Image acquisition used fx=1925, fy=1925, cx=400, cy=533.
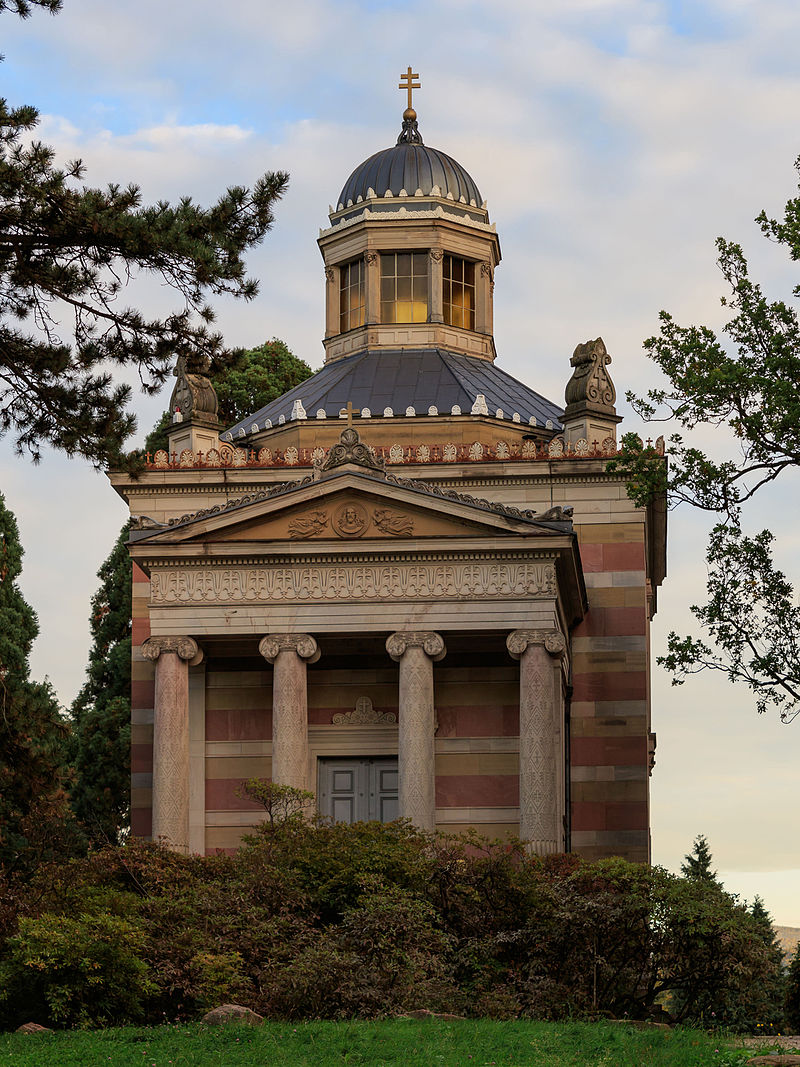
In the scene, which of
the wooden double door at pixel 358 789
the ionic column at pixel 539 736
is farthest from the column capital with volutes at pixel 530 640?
the wooden double door at pixel 358 789

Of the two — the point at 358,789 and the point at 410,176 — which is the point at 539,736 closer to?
the point at 358,789

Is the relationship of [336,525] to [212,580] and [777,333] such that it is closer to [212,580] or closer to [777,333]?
[212,580]

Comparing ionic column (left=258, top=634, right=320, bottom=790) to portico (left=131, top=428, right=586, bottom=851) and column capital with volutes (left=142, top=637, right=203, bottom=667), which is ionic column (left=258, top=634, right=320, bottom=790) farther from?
column capital with volutes (left=142, top=637, right=203, bottom=667)

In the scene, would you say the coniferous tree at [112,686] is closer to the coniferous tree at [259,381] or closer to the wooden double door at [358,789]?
the coniferous tree at [259,381]

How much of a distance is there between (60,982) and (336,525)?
14137mm

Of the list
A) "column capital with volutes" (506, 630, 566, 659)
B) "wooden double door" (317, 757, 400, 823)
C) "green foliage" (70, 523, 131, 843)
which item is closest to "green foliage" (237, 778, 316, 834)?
"wooden double door" (317, 757, 400, 823)

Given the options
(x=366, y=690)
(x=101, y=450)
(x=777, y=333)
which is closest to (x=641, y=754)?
(x=366, y=690)

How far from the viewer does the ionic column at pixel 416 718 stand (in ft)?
125

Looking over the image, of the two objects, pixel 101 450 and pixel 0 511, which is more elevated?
pixel 0 511

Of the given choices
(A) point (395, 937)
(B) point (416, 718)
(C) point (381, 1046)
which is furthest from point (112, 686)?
(C) point (381, 1046)

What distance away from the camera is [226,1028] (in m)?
25.2

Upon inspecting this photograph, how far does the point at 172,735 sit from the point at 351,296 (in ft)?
62.9

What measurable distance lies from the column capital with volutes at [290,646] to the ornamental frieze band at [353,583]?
2.56 feet

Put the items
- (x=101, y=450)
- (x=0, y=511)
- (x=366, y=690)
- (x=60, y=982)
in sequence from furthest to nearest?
(x=0, y=511) → (x=366, y=690) → (x=60, y=982) → (x=101, y=450)
